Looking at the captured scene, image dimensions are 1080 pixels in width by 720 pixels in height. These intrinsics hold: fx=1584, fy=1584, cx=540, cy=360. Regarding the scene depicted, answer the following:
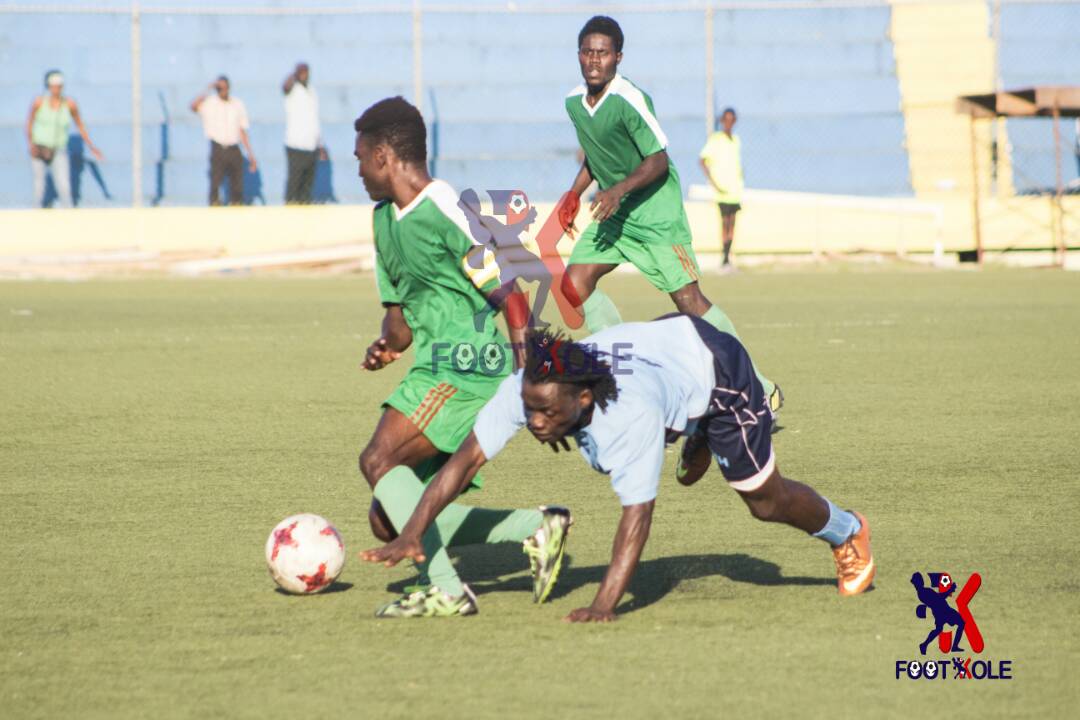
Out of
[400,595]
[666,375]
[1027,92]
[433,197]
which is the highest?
[1027,92]

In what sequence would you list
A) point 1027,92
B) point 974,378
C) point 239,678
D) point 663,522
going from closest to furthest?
point 239,678 < point 663,522 < point 974,378 < point 1027,92

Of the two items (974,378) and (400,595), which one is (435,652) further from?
(974,378)

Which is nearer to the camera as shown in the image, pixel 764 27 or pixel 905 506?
pixel 905 506

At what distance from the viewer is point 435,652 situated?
4.73 meters

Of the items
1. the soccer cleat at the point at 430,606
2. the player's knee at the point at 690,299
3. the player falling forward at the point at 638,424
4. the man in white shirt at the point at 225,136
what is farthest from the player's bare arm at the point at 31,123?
the player falling forward at the point at 638,424

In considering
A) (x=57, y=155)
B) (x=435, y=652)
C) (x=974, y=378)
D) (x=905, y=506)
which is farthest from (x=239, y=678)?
(x=57, y=155)

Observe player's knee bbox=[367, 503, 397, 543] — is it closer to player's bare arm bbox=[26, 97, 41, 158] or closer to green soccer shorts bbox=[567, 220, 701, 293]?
green soccer shorts bbox=[567, 220, 701, 293]

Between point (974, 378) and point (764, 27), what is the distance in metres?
15.8

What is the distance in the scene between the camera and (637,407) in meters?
4.74

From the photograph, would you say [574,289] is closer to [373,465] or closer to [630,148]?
[630,148]

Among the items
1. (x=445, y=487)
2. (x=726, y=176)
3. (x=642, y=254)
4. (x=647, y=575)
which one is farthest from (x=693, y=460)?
(x=726, y=176)

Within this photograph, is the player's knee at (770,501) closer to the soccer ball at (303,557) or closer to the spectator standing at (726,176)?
the soccer ball at (303,557)

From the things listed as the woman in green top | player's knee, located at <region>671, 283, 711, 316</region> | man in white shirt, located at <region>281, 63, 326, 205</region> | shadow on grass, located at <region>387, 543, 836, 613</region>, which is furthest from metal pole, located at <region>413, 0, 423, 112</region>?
shadow on grass, located at <region>387, 543, 836, 613</region>

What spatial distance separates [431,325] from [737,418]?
1.13 m
